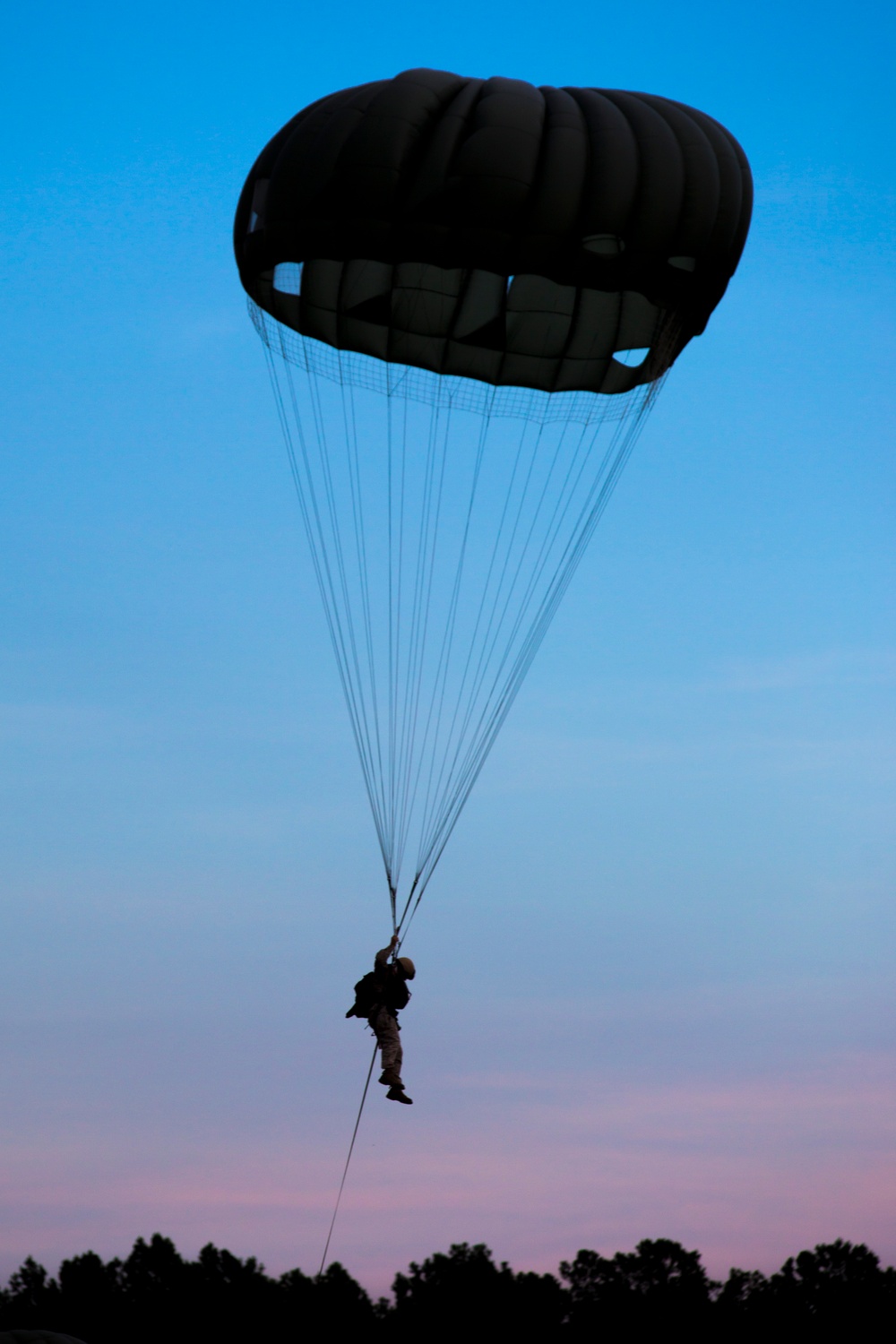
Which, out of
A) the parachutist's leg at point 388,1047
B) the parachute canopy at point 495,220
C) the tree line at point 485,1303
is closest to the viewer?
the parachutist's leg at point 388,1047

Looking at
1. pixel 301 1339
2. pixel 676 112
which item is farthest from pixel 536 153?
pixel 301 1339

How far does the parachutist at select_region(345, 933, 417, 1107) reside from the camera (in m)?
16.9

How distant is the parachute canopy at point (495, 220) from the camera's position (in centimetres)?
1850

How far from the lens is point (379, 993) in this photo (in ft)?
55.7

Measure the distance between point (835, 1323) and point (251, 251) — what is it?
46.3m

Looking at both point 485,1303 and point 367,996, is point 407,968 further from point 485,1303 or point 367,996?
point 485,1303

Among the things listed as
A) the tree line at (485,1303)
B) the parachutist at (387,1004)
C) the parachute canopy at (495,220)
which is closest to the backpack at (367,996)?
the parachutist at (387,1004)

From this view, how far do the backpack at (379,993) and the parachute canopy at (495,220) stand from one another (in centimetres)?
763

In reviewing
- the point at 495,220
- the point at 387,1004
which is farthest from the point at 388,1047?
the point at 495,220

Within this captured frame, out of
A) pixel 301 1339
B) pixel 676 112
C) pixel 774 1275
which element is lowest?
pixel 301 1339

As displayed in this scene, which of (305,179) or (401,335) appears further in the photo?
(401,335)

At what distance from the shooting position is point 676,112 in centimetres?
1964

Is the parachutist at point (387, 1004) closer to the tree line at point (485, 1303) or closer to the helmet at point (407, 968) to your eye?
the helmet at point (407, 968)

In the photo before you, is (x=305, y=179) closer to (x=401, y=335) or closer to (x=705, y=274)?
(x=401, y=335)
